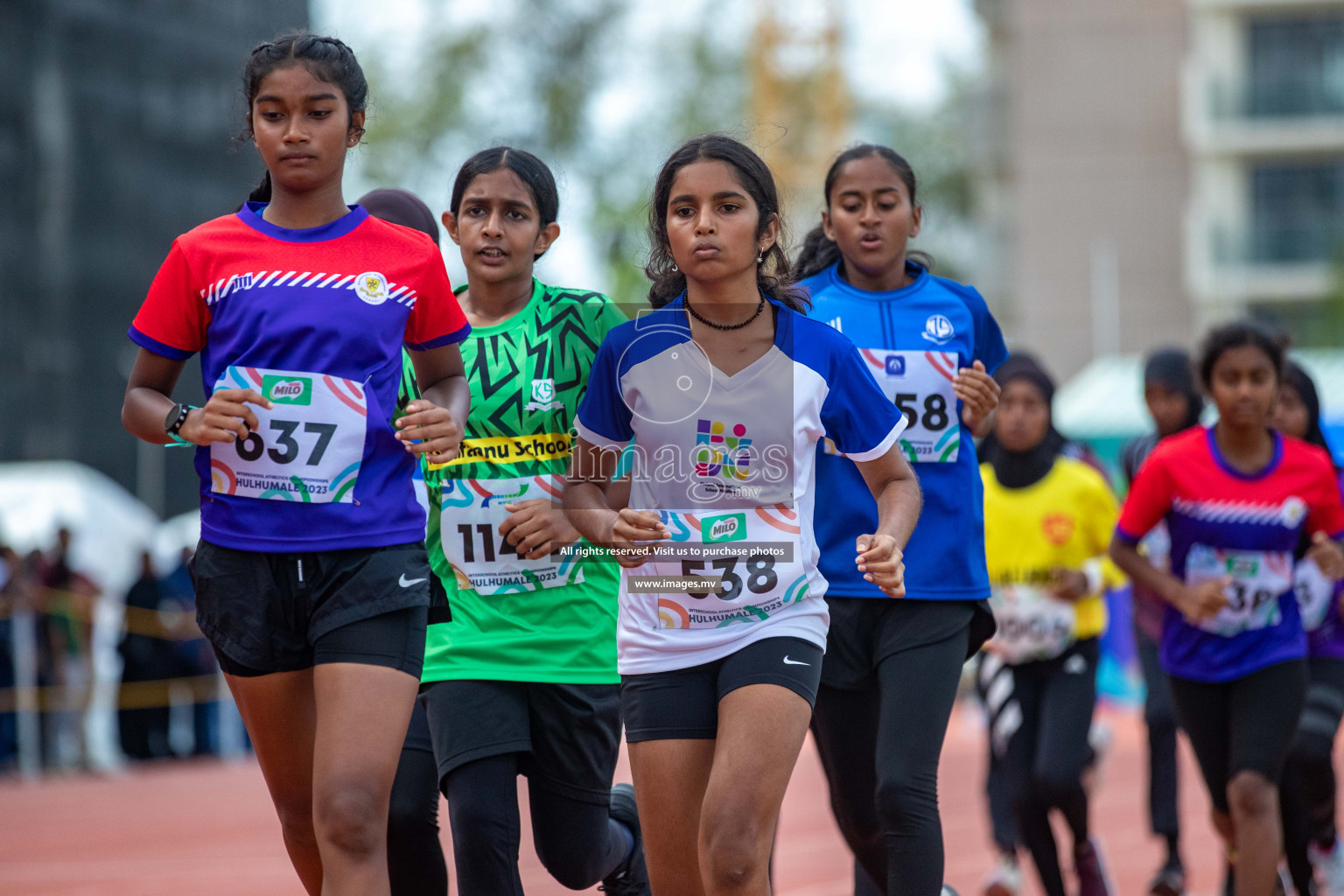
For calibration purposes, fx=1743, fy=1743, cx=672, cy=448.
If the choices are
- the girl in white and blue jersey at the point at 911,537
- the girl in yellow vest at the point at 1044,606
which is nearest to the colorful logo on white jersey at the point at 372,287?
the girl in white and blue jersey at the point at 911,537

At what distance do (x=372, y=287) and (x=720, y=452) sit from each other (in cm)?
95

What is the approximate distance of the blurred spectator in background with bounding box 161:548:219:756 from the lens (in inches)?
687

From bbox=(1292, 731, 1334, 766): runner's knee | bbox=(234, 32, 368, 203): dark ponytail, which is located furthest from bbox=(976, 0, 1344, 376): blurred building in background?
bbox=(234, 32, 368, 203): dark ponytail

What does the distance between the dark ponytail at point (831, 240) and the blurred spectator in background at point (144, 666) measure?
40.7 feet

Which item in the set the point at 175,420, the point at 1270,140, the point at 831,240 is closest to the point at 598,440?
the point at 175,420

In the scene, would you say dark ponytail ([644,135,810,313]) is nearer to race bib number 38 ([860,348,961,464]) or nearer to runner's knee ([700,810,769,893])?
race bib number 38 ([860,348,961,464])

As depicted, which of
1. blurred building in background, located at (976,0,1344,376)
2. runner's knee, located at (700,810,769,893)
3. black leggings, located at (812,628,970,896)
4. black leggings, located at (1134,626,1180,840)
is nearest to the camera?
runner's knee, located at (700,810,769,893)

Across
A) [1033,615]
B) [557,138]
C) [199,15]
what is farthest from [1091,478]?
[557,138]

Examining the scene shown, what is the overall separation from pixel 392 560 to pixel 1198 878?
586cm

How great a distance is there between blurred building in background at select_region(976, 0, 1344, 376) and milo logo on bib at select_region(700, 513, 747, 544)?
36.9m

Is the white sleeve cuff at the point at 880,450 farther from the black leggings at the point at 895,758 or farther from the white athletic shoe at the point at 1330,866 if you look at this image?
the white athletic shoe at the point at 1330,866

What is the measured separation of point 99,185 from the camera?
3164cm

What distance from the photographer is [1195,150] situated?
41500mm

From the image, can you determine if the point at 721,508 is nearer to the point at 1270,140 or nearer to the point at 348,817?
the point at 348,817
